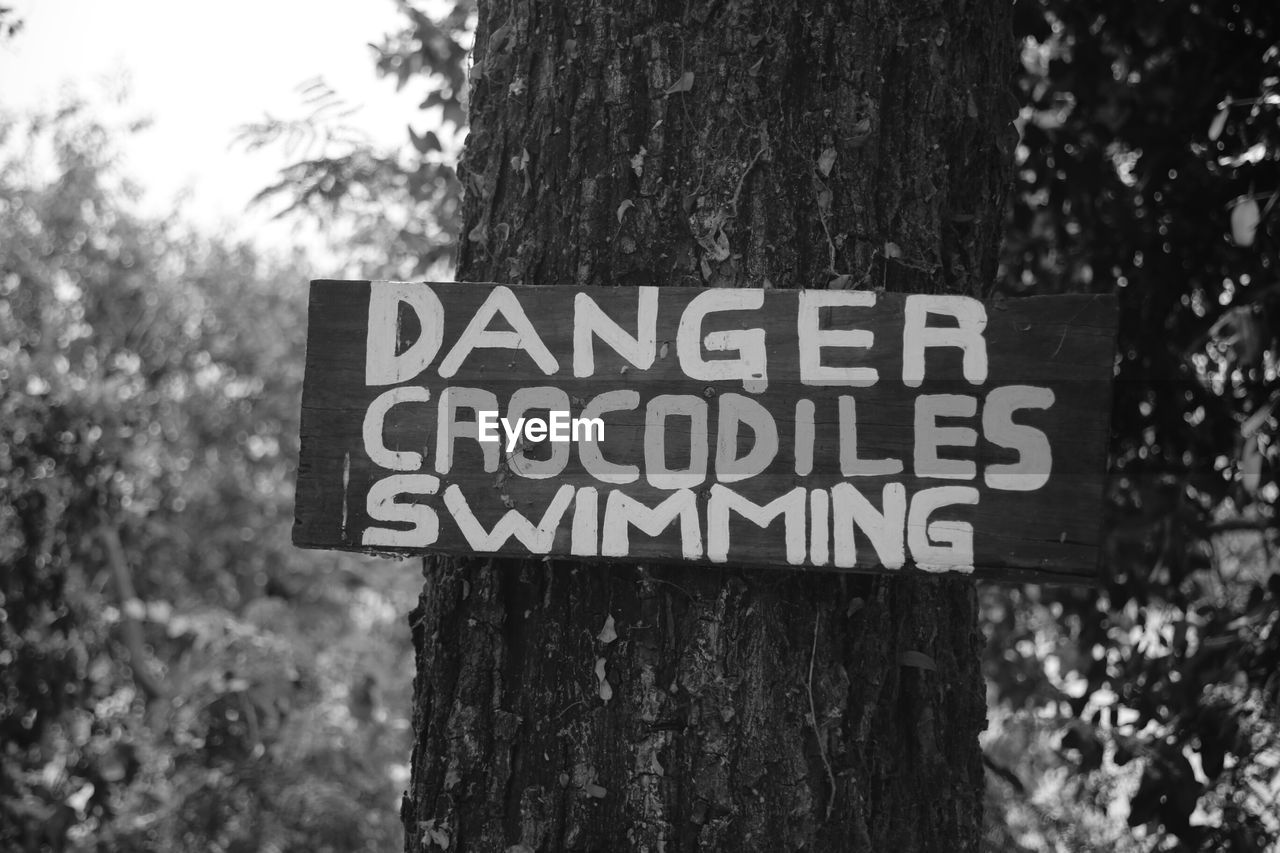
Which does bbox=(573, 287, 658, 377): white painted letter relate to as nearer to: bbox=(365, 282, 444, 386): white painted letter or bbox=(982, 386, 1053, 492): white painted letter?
bbox=(365, 282, 444, 386): white painted letter

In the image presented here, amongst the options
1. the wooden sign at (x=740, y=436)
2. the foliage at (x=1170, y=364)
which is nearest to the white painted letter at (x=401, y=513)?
the wooden sign at (x=740, y=436)

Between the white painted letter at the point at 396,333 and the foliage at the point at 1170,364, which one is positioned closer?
the white painted letter at the point at 396,333

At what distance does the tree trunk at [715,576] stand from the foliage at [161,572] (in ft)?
13.1

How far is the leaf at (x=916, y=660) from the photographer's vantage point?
1.57 meters

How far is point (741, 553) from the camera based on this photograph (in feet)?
4.86

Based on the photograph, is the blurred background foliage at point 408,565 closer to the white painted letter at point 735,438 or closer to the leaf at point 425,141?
the leaf at point 425,141

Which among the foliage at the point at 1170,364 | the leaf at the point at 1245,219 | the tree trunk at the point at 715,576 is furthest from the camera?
the foliage at the point at 1170,364

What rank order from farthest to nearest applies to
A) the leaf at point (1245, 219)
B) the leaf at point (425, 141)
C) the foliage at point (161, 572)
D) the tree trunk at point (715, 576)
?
1. the foliage at point (161, 572)
2. the leaf at point (425, 141)
3. the leaf at point (1245, 219)
4. the tree trunk at point (715, 576)

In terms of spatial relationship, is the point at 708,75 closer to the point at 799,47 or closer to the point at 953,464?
the point at 799,47

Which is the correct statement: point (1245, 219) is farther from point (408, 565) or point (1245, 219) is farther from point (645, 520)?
point (408, 565)

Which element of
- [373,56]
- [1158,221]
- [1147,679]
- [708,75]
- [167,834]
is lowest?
[167,834]

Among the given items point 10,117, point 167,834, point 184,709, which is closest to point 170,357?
point 10,117

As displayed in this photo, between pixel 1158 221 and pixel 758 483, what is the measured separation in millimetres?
2325

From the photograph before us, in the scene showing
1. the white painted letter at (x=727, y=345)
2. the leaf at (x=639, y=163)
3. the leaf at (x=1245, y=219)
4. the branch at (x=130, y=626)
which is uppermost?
the leaf at (x=1245, y=219)
